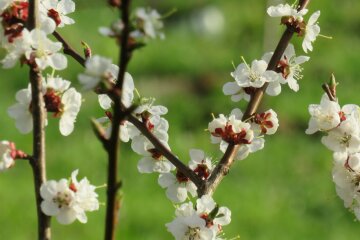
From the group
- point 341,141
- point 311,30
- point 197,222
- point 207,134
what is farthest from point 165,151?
point 207,134

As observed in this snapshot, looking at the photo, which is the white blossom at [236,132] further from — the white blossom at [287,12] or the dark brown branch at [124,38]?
the dark brown branch at [124,38]

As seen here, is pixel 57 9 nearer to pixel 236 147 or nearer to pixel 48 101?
pixel 48 101

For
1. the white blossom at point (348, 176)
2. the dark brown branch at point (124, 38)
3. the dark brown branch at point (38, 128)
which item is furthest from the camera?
the white blossom at point (348, 176)

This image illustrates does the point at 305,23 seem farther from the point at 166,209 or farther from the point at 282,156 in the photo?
the point at 282,156

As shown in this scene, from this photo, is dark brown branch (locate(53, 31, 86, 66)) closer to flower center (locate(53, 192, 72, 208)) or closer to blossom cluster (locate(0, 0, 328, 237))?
blossom cluster (locate(0, 0, 328, 237))

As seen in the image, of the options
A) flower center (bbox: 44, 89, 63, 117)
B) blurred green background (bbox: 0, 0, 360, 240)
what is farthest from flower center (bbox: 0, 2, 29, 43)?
blurred green background (bbox: 0, 0, 360, 240)

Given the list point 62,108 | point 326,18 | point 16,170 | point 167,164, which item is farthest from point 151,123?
point 326,18

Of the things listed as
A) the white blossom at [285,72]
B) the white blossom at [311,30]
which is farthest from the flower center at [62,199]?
the white blossom at [311,30]

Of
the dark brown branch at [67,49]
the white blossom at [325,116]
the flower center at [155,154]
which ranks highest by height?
the dark brown branch at [67,49]
